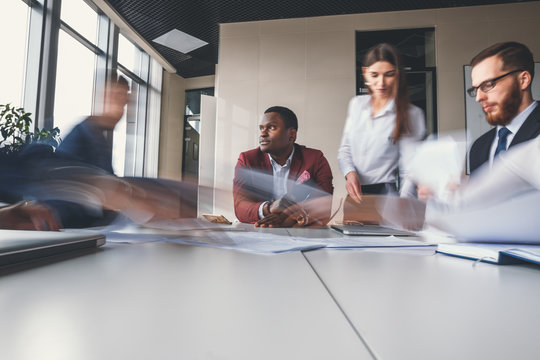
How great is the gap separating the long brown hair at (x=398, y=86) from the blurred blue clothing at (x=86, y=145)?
1.49 metres

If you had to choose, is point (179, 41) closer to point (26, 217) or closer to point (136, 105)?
point (136, 105)

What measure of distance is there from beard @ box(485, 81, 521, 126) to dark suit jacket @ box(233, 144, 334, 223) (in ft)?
2.66

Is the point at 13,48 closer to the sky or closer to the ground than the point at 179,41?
closer to the ground

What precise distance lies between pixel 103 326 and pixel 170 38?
4.26 meters

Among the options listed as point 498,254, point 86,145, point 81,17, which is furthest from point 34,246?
point 81,17

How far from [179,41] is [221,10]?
1047 millimetres

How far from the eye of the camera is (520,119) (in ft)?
3.98

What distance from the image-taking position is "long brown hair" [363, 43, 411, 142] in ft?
5.88

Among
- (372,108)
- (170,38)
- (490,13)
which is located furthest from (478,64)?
(170,38)

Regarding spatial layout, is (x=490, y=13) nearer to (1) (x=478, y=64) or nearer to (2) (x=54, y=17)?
(1) (x=478, y=64)

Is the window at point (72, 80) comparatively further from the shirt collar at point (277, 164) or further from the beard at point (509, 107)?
the beard at point (509, 107)

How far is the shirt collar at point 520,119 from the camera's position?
3.93 feet

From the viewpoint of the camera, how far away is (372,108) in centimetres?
188

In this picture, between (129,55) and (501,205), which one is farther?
(129,55)
